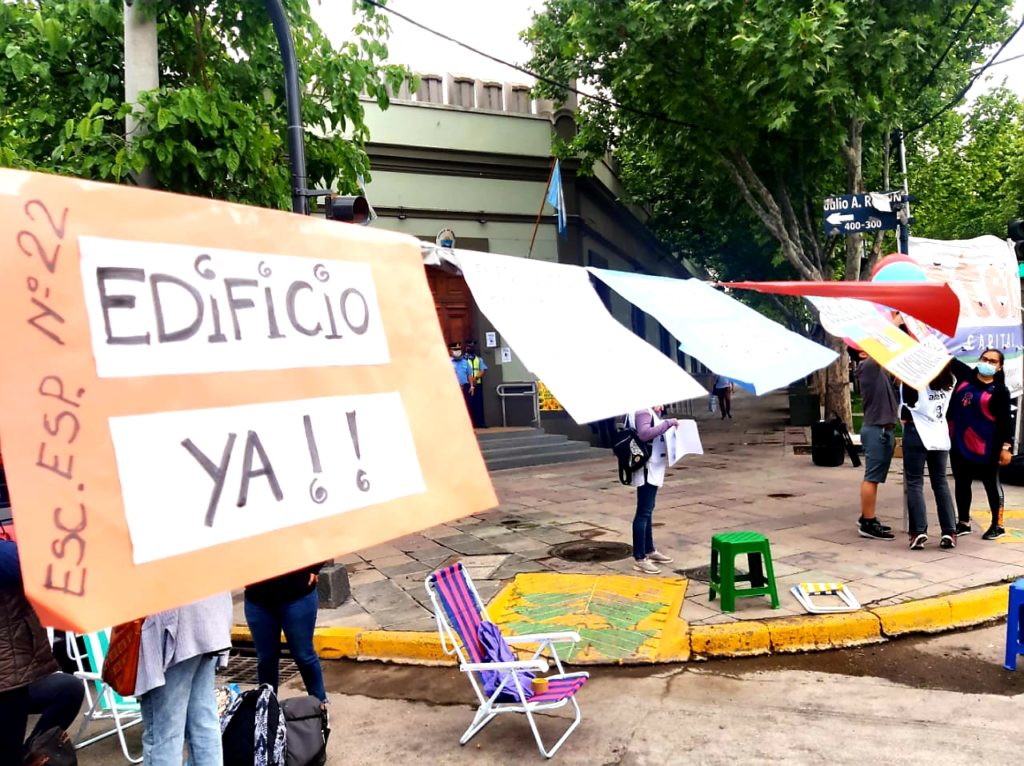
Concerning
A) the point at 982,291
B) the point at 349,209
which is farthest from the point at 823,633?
the point at 982,291

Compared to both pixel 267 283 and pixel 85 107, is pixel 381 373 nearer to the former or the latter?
pixel 267 283

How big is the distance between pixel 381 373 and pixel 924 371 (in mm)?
4406

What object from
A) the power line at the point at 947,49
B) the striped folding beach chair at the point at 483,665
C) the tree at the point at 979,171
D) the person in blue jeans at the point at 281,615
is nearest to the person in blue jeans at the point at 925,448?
the striped folding beach chair at the point at 483,665

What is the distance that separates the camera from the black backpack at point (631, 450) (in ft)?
21.1

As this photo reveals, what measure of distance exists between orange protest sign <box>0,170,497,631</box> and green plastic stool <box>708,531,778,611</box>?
391 centimetres

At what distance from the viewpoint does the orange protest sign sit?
57.1 inches

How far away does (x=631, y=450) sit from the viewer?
6445mm

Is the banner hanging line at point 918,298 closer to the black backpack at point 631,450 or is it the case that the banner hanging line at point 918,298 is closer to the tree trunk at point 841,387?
the black backpack at point 631,450

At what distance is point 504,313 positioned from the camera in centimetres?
308

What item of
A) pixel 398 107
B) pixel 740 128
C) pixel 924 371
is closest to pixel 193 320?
pixel 924 371

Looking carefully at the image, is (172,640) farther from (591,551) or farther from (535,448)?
(535,448)

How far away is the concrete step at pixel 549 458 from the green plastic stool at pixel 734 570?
7.07 m

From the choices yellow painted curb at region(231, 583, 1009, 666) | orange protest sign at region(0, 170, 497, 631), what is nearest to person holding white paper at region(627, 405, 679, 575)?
yellow painted curb at region(231, 583, 1009, 666)

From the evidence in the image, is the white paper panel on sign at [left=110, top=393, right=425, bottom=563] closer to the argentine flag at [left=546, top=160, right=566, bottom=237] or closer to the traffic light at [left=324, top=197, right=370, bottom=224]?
the traffic light at [left=324, top=197, right=370, bottom=224]
